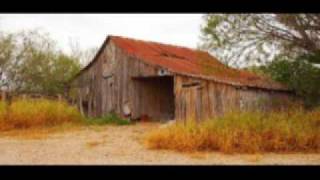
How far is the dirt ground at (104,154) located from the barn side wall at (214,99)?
3409 millimetres

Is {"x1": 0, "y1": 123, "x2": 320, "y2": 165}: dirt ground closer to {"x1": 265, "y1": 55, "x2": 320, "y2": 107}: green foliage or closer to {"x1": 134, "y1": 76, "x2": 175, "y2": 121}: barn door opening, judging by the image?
{"x1": 265, "y1": 55, "x2": 320, "y2": 107}: green foliage

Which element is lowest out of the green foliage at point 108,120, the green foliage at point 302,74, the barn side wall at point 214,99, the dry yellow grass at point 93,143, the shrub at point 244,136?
the green foliage at point 108,120

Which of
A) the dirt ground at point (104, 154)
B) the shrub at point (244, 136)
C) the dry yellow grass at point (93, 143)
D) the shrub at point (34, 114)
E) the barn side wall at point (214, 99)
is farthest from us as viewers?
the shrub at point (34, 114)

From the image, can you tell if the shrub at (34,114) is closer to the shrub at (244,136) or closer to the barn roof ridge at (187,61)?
the barn roof ridge at (187,61)

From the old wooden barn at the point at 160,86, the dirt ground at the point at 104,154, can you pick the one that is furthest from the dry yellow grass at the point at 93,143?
the old wooden barn at the point at 160,86

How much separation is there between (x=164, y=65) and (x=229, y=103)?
4.59m

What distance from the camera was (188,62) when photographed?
84.8 feet

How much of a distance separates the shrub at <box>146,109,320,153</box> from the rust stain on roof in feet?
10.3

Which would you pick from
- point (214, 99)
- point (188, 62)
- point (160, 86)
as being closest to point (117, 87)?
point (160, 86)

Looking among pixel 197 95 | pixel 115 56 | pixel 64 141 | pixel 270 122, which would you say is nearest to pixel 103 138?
pixel 64 141

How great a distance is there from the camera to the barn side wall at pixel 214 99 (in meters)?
18.8

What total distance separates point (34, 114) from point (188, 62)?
8.95 m
